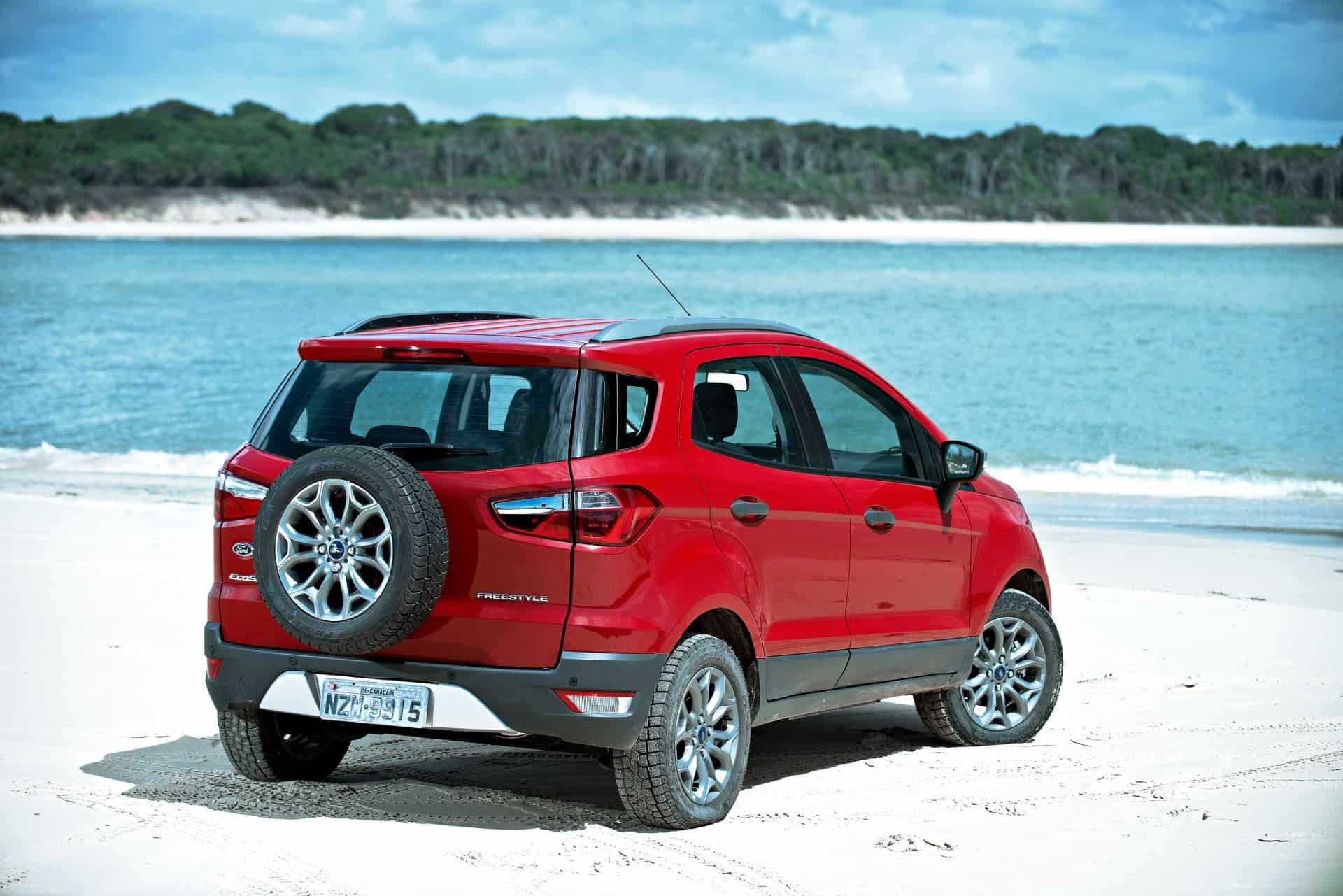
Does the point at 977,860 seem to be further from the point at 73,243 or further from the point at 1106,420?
the point at 73,243

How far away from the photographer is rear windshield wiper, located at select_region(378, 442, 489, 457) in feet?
17.7

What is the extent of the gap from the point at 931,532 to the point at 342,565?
8.47 ft

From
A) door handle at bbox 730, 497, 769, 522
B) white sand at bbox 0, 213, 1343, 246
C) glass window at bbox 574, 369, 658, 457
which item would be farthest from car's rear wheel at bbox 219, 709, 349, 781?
white sand at bbox 0, 213, 1343, 246

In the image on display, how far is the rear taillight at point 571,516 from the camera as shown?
5.29 meters

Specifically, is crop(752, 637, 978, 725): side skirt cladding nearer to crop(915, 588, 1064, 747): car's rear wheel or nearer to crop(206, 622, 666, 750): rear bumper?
crop(915, 588, 1064, 747): car's rear wheel

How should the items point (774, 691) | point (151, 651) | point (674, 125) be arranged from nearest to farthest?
point (774, 691) < point (151, 651) < point (674, 125)

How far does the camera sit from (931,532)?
6.86 metres

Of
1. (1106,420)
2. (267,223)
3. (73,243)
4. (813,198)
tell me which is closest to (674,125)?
(813,198)

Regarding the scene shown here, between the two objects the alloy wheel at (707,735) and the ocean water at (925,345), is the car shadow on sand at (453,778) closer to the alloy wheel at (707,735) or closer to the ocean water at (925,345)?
the alloy wheel at (707,735)

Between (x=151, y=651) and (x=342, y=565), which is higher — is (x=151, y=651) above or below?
below

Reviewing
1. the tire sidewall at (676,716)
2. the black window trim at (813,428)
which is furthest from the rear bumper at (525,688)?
the black window trim at (813,428)

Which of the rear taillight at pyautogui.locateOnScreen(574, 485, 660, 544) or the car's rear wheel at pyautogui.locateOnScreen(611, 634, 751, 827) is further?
the car's rear wheel at pyautogui.locateOnScreen(611, 634, 751, 827)

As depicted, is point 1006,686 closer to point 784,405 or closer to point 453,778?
point 784,405

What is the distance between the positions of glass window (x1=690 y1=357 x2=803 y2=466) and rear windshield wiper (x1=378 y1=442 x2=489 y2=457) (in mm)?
781
